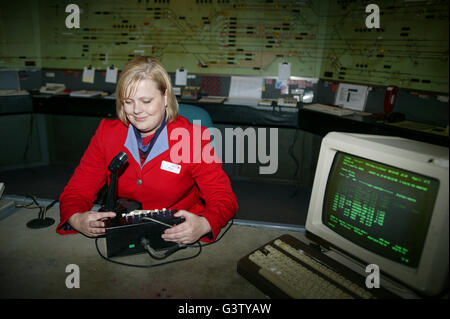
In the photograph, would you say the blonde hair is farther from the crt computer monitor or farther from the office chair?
the crt computer monitor

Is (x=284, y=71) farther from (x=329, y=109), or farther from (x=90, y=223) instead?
(x=90, y=223)

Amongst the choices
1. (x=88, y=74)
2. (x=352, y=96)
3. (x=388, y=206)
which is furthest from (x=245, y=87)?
(x=388, y=206)

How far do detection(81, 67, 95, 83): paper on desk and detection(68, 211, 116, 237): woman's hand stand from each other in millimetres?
2864

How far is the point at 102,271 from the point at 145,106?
581 mm

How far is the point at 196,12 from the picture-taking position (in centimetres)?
309

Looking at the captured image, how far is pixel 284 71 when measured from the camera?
10.1 feet

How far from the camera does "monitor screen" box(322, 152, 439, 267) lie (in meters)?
0.69

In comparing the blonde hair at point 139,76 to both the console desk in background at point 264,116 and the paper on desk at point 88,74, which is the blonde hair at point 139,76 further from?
the paper on desk at point 88,74

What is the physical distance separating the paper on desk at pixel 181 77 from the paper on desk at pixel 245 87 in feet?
1.66

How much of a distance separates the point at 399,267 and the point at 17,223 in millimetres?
1160

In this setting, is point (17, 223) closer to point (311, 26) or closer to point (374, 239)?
point (374, 239)

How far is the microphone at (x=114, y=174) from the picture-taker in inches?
34.1

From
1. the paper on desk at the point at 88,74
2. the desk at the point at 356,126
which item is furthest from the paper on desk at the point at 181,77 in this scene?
the desk at the point at 356,126

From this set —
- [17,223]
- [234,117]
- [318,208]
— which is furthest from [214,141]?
[234,117]
